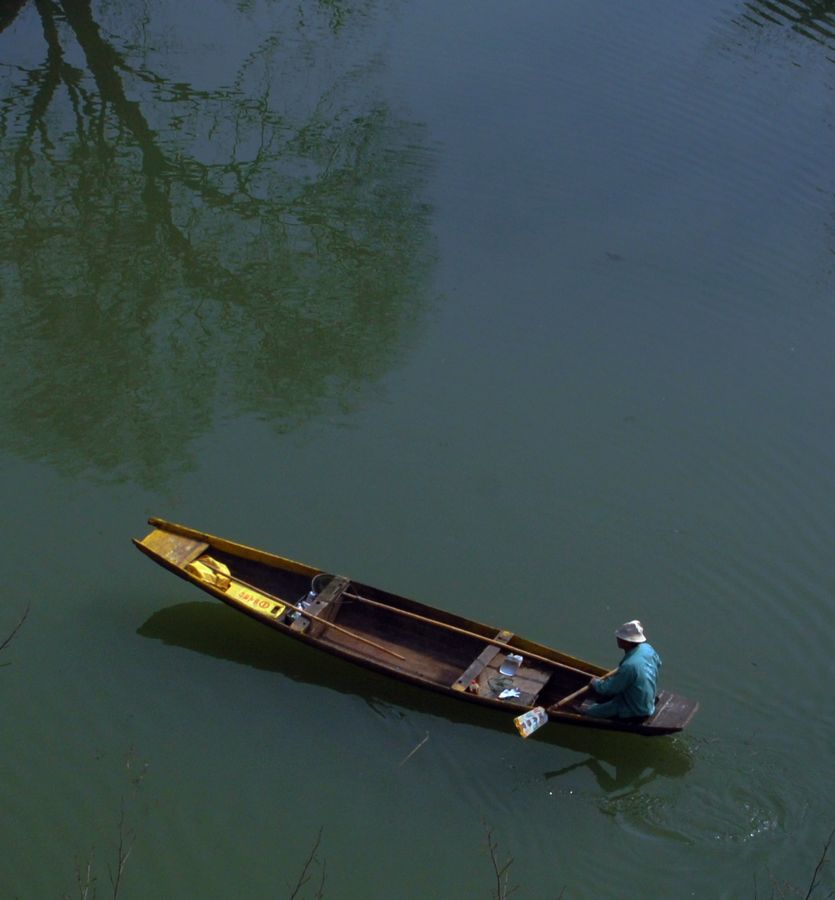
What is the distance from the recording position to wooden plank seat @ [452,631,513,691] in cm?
955

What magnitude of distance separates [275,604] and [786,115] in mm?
13827

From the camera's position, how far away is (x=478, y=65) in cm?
1953

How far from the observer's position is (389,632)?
10297mm

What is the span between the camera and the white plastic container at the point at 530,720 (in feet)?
29.3

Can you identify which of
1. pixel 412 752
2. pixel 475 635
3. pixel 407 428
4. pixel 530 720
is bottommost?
pixel 412 752

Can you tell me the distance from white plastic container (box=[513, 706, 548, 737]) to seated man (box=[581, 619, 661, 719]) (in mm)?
480

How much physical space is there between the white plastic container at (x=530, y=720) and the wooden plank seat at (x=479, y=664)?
0.63 metres

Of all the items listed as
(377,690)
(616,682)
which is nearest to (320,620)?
(377,690)

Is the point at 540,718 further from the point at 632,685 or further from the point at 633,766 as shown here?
the point at 633,766

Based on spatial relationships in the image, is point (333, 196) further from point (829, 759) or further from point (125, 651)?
point (829, 759)

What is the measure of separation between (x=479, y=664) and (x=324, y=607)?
1500 mm

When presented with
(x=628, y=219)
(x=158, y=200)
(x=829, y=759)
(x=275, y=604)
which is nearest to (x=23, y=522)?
(x=275, y=604)

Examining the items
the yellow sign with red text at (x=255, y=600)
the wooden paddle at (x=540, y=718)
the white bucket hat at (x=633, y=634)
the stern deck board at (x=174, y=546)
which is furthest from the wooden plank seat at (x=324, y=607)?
the white bucket hat at (x=633, y=634)

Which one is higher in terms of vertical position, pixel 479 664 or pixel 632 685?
pixel 632 685
